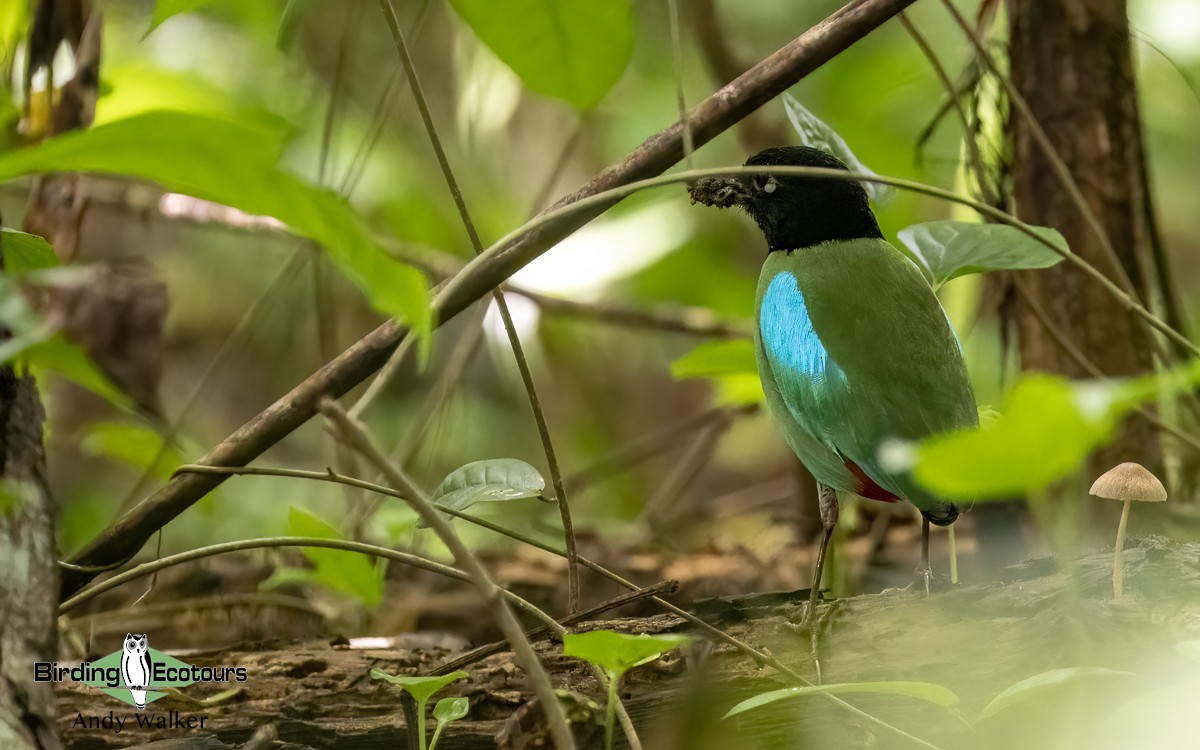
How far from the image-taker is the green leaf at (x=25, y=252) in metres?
1.63

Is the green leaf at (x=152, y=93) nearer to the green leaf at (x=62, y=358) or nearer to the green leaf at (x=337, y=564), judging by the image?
the green leaf at (x=337, y=564)

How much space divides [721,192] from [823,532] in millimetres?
797

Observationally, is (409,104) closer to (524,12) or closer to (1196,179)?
(524,12)

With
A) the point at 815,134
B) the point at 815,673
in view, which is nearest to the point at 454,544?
the point at 815,673

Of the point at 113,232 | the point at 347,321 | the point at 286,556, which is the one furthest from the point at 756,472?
the point at 113,232

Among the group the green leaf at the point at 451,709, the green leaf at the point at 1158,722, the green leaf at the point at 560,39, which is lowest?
the green leaf at the point at 1158,722

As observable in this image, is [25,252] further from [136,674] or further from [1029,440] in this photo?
[1029,440]

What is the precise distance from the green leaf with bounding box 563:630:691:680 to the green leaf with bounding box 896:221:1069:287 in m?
0.95

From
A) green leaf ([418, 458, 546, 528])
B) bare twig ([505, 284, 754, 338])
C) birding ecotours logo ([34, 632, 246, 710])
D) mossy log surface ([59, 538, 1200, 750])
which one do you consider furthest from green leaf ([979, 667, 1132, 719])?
bare twig ([505, 284, 754, 338])

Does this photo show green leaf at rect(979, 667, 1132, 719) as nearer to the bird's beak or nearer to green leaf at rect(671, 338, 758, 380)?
green leaf at rect(671, 338, 758, 380)

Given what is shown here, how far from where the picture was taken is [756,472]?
5730 mm

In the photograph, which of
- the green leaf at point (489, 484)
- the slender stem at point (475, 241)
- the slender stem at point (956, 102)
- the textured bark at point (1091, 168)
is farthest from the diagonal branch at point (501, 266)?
the textured bark at point (1091, 168)

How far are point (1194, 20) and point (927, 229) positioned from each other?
1.99 m

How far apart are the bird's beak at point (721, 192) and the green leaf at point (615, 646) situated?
1213mm
